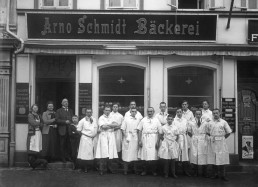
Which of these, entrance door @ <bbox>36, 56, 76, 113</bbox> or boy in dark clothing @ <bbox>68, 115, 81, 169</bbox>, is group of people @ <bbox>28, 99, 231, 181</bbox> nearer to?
boy in dark clothing @ <bbox>68, 115, 81, 169</bbox>

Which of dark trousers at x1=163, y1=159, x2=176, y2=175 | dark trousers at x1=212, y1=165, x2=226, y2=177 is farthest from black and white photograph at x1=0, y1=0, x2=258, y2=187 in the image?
dark trousers at x1=163, y1=159, x2=176, y2=175

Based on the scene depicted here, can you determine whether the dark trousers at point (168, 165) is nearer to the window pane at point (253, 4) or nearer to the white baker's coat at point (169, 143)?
the white baker's coat at point (169, 143)

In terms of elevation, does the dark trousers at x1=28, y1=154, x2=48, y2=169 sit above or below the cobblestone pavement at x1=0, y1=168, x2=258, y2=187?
above

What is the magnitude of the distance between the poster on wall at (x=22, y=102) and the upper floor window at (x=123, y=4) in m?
3.69

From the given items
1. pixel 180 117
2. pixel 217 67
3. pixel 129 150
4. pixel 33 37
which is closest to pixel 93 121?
pixel 129 150

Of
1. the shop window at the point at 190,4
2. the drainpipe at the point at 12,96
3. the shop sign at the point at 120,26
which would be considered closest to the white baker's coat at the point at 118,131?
the shop sign at the point at 120,26

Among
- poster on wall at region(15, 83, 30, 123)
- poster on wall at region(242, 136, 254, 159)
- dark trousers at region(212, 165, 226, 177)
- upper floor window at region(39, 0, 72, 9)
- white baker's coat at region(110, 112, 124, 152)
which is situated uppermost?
upper floor window at region(39, 0, 72, 9)

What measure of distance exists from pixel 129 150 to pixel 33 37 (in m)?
4.75

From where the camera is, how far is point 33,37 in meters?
14.4

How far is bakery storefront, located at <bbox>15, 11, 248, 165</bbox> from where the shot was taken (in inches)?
564

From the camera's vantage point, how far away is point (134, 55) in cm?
1456

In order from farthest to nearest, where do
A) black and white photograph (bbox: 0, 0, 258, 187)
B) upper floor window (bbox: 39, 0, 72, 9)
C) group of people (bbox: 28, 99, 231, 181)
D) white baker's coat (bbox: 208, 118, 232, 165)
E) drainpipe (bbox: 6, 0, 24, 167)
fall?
1. upper floor window (bbox: 39, 0, 72, 9)
2. drainpipe (bbox: 6, 0, 24, 167)
3. black and white photograph (bbox: 0, 0, 258, 187)
4. group of people (bbox: 28, 99, 231, 181)
5. white baker's coat (bbox: 208, 118, 232, 165)

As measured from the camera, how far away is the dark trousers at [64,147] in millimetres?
13828

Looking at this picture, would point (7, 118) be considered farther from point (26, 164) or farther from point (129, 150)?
point (129, 150)
